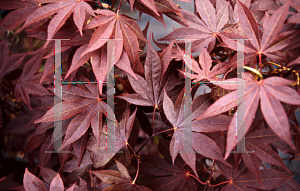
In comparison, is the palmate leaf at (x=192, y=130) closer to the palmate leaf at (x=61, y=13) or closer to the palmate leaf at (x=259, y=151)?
the palmate leaf at (x=259, y=151)

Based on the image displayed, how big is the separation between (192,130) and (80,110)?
0.29 meters

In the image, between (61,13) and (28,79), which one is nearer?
(61,13)

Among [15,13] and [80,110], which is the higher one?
[15,13]

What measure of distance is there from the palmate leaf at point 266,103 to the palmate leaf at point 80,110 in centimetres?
27

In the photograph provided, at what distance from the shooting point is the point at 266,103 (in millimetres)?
335

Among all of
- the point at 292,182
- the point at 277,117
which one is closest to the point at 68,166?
the point at 277,117

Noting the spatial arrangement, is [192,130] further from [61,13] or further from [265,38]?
[61,13]

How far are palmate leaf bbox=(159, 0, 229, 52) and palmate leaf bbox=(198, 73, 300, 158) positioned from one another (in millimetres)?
186

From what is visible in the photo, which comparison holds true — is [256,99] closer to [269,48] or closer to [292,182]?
[269,48]

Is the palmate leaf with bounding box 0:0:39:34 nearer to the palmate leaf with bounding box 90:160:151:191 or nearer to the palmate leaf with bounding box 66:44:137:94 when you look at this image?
the palmate leaf with bounding box 66:44:137:94

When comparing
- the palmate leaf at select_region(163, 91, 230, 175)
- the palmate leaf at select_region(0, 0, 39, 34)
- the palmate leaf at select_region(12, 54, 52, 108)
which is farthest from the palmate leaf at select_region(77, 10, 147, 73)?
the palmate leaf at select_region(12, 54, 52, 108)

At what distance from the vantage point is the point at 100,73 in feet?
1.38

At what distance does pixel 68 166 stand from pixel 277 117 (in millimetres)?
561

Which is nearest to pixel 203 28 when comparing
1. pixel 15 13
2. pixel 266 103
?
pixel 266 103
